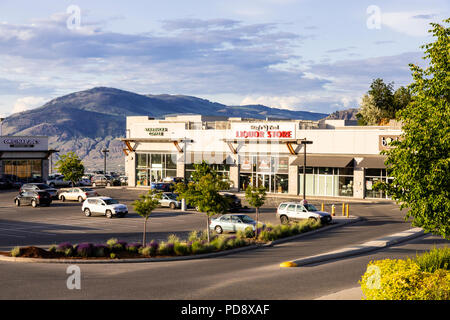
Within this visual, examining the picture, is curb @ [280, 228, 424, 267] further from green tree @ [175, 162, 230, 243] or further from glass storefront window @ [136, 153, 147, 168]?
glass storefront window @ [136, 153, 147, 168]

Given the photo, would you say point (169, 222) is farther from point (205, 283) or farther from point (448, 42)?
point (448, 42)

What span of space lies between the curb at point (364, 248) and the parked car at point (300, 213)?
5.92m

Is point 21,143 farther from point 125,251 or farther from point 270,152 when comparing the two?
point 125,251

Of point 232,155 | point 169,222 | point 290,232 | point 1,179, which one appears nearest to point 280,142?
point 232,155

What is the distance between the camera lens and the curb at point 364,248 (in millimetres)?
23280

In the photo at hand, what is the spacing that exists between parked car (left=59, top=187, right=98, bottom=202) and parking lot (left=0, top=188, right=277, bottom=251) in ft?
11.1

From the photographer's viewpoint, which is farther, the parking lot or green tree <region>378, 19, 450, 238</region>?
the parking lot

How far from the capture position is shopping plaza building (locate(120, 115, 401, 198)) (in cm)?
5766

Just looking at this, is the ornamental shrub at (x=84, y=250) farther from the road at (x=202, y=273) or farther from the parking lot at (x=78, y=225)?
the parking lot at (x=78, y=225)

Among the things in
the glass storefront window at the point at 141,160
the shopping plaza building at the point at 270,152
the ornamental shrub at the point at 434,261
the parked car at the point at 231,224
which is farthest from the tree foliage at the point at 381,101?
the ornamental shrub at the point at 434,261

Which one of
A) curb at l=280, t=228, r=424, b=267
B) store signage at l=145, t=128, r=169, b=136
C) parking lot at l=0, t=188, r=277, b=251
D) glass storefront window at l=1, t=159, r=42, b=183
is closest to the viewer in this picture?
curb at l=280, t=228, r=424, b=267

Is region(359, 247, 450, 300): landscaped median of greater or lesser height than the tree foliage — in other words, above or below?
below

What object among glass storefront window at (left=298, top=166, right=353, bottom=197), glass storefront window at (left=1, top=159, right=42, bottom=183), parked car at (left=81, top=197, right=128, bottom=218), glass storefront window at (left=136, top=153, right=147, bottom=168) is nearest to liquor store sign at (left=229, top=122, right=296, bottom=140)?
glass storefront window at (left=298, top=166, right=353, bottom=197)
